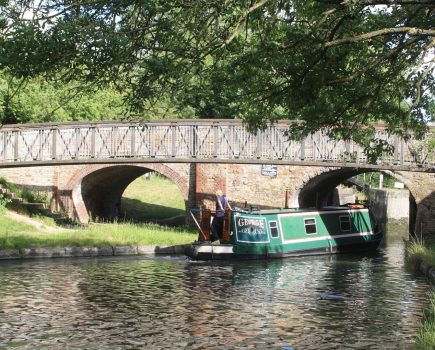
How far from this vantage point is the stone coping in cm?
1872

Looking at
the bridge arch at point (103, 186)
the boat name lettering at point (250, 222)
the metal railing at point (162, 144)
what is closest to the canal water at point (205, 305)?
the boat name lettering at point (250, 222)

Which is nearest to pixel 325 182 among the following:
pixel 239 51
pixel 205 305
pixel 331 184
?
pixel 331 184

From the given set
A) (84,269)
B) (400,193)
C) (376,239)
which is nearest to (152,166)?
(376,239)

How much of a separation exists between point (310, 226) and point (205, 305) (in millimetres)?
9973

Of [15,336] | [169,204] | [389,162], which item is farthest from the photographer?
[169,204]

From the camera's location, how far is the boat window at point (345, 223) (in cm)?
2297

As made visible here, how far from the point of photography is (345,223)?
23.2 meters

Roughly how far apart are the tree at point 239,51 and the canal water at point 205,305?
113 inches

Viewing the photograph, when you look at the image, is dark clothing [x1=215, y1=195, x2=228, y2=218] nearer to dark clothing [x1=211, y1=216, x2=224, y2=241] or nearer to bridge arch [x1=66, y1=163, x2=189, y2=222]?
dark clothing [x1=211, y1=216, x2=224, y2=241]

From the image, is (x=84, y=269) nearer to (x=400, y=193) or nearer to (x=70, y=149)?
(x=70, y=149)

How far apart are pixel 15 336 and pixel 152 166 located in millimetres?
18423

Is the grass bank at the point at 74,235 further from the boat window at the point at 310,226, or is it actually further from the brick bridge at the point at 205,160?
the boat window at the point at 310,226

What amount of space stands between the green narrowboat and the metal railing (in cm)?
205

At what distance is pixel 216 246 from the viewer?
19.5 m
